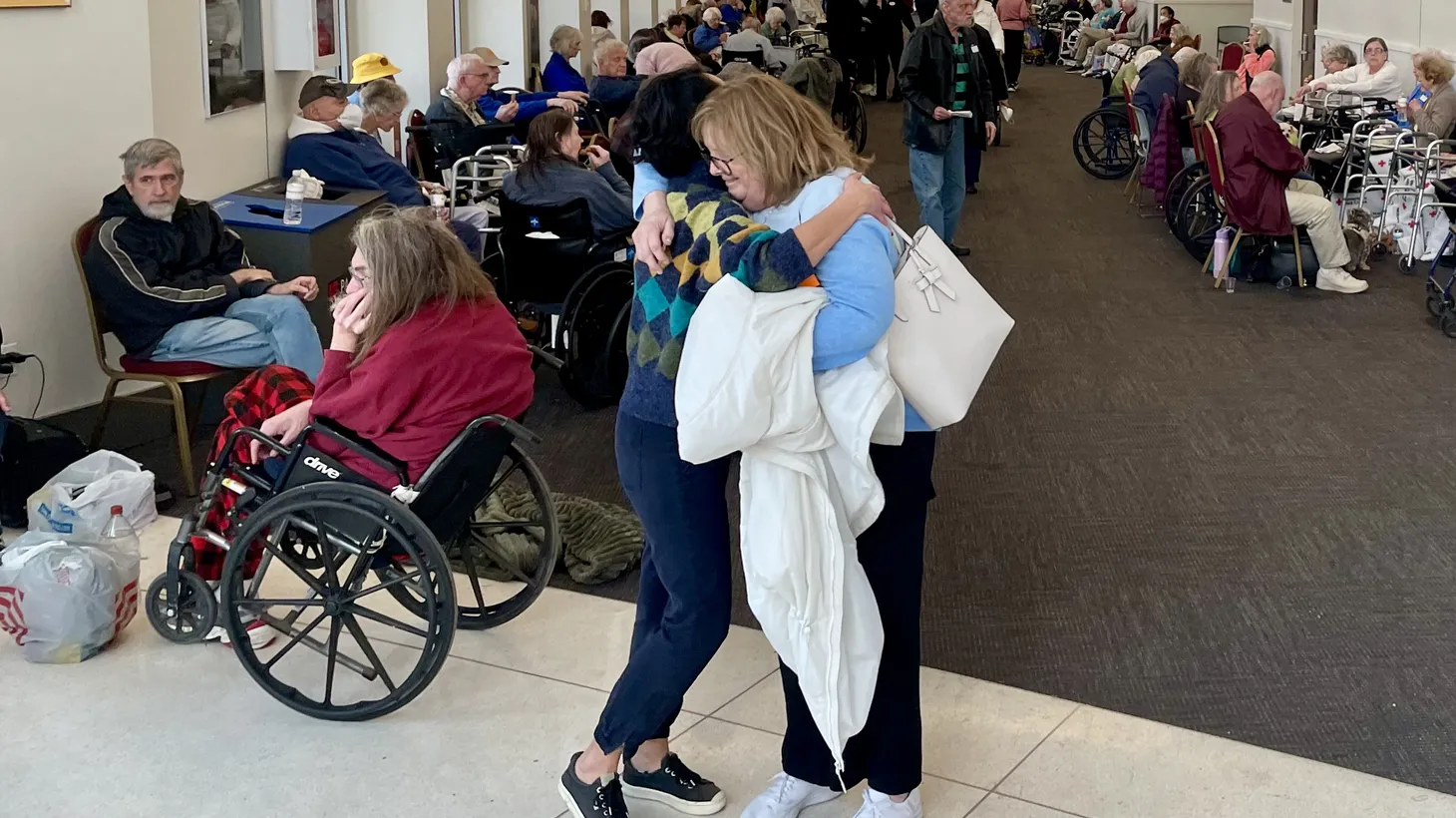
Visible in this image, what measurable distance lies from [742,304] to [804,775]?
93cm

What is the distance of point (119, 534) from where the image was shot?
3.68 meters

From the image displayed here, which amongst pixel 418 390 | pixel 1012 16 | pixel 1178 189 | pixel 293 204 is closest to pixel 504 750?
pixel 418 390

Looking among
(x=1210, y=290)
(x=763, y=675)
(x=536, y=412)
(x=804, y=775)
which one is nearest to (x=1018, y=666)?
(x=763, y=675)

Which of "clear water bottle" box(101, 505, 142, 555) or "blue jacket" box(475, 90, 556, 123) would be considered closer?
"clear water bottle" box(101, 505, 142, 555)

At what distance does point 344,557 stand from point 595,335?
2.53m

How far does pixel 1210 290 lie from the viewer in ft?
25.8

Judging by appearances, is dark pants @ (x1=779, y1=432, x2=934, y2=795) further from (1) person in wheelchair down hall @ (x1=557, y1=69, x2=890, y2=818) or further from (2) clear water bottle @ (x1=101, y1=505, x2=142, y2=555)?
(2) clear water bottle @ (x1=101, y1=505, x2=142, y2=555)

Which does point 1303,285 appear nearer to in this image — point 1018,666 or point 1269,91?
point 1269,91

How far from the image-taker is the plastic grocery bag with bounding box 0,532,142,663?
344 cm

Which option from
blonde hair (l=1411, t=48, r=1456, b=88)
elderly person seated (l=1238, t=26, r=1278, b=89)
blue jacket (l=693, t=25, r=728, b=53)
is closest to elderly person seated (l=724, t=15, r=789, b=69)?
blue jacket (l=693, t=25, r=728, b=53)

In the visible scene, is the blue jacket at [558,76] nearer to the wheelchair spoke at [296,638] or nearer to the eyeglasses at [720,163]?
the wheelchair spoke at [296,638]

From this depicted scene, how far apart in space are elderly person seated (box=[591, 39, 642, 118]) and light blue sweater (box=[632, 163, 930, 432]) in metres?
8.08

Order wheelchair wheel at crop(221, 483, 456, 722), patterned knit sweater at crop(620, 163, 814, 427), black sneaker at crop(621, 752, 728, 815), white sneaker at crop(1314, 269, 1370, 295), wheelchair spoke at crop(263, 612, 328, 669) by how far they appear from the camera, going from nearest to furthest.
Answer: patterned knit sweater at crop(620, 163, 814, 427) < black sneaker at crop(621, 752, 728, 815) < wheelchair wheel at crop(221, 483, 456, 722) < wheelchair spoke at crop(263, 612, 328, 669) < white sneaker at crop(1314, 269, 1370, 295)

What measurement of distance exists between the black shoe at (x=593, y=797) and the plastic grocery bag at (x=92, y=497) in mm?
1603
